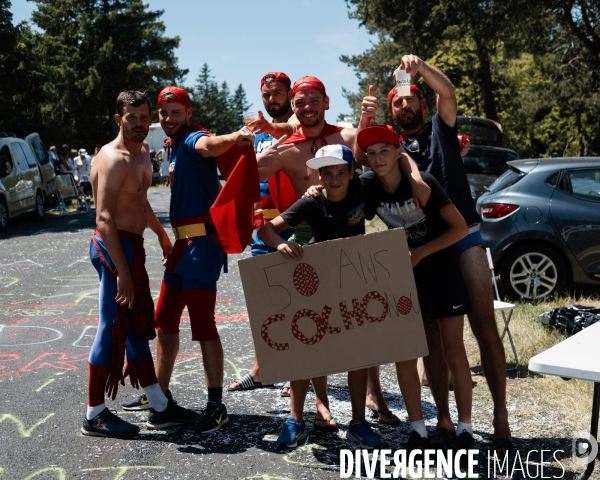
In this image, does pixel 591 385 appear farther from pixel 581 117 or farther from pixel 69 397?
pixel 581 117

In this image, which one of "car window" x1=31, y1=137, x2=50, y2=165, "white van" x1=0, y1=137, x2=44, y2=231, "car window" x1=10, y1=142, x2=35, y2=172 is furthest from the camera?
"car window" x1=31, y1=137, x2=50, y2=165

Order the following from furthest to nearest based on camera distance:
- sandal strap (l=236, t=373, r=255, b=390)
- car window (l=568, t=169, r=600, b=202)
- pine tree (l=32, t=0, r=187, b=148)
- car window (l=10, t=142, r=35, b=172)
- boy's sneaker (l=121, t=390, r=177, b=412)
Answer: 1. pine tree (l=32, t=0, r=187, b=148)
2. car window (l=10, t=142, r=35, b=172)
3. car window (l=568, t=169, r=600, b=202)
4. sandal strap (l=236, t=373, r=255, b=390)
5. boy's sneaker (l=121, t=390, r=177, b=412)

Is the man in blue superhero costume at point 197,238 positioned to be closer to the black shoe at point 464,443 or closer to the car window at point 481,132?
the black shoe at point 464,443

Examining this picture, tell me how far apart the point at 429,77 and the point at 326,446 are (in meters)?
2.12

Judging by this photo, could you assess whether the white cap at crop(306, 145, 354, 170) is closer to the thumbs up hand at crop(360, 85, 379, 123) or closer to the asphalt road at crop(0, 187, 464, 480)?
the thumbs up hand at crop(360, 85, 379, 123)

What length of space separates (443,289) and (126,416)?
223cm

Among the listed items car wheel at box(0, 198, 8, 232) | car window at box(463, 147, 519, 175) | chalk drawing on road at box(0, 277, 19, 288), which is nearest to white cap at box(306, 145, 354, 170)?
chalk drawing on road at box(0, 277, 19, 288)

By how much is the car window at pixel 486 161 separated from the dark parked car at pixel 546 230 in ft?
14.3

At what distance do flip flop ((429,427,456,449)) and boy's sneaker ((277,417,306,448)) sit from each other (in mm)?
729

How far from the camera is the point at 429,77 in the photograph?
14.0 feet

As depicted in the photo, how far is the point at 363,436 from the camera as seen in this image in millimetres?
4449

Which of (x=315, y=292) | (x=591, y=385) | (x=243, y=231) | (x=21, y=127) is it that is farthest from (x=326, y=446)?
(x=21, y=127)

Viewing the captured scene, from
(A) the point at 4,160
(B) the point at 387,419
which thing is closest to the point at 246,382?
(B) the point at 387,419

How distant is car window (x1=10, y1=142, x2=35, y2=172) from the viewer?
17.4m
